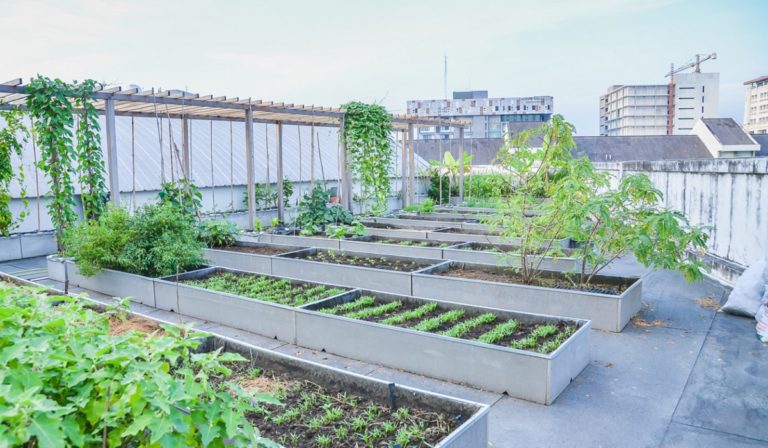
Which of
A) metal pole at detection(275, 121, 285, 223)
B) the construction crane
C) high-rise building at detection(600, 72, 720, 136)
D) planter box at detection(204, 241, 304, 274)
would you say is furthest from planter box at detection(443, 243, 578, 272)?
the construction crane

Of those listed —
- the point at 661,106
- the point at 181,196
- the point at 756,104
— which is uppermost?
the point at 756,104

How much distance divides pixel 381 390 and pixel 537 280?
4.05 metres

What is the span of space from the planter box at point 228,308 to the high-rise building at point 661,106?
329 ft

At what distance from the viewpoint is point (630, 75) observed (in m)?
120

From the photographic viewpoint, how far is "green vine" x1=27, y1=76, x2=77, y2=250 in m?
8.94

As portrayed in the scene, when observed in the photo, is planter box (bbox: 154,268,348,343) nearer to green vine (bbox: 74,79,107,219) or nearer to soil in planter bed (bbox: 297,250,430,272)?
soil in planter bed (bbox: 297,250,430,272)

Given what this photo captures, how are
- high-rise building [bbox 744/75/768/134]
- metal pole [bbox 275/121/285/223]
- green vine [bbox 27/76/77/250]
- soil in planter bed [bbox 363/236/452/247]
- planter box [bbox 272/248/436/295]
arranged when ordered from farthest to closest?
high-rise building [bbox 744/75/768/134], metal pole [bbox 275/121/285/223], soil in planter bed [bbox 363/236/452/247], green vine [bbox 27/76/77/250], planter box [bbox 272/248/436/295]

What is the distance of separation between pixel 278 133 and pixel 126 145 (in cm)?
410

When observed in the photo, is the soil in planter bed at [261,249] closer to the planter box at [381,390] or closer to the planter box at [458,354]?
the planter box at [458,354]

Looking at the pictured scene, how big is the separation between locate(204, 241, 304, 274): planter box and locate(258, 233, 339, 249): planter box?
0.61 meters

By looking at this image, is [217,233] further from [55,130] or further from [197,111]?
[197,111]

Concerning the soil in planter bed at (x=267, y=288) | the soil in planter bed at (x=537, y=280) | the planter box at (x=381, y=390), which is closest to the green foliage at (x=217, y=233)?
the soil in planter bed at (x=267, y=288)

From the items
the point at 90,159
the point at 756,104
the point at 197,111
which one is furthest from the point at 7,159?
the point at 756,104

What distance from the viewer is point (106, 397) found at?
6.32ft
